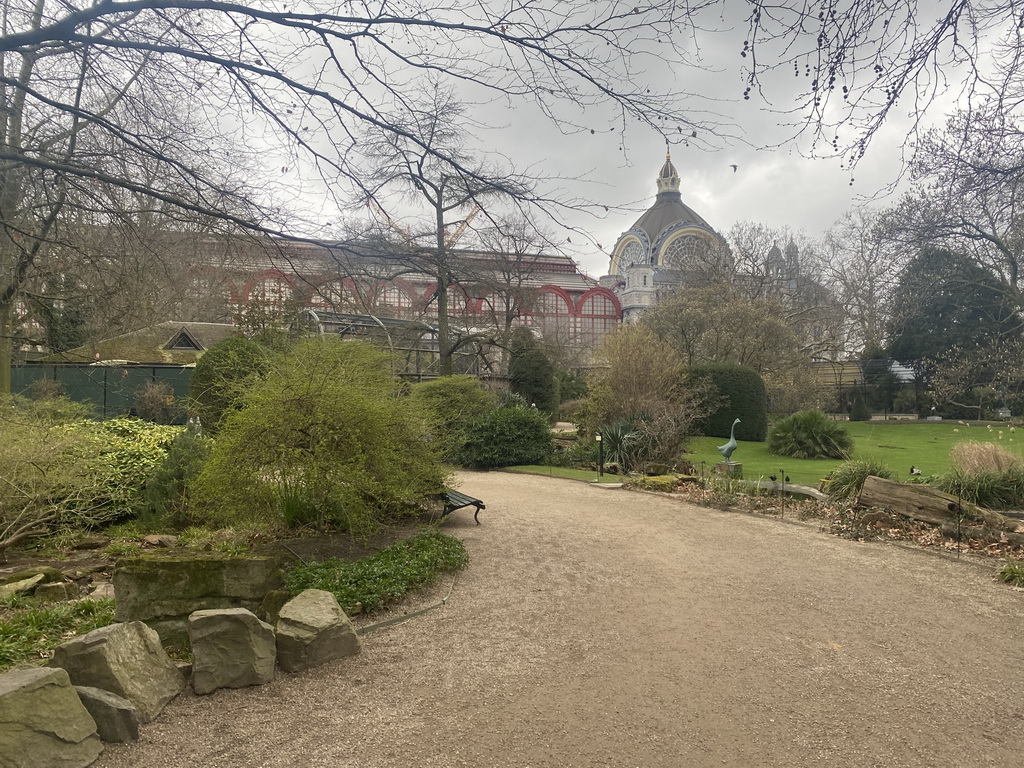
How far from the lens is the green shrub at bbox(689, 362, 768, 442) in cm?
1944

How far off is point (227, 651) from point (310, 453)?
105 inches

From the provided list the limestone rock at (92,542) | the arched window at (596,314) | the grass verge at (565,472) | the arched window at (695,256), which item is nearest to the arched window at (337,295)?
the limestone rock at (92,542)

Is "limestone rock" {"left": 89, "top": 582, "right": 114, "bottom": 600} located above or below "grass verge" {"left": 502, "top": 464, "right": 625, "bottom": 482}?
below

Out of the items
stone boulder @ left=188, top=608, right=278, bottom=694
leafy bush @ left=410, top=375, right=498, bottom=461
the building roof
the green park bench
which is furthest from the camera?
the building roof

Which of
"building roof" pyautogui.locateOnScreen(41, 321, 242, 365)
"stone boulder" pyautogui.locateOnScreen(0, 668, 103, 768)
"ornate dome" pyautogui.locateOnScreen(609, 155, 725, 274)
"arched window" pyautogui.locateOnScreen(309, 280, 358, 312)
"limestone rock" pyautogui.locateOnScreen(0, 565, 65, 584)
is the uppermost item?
"ornate dome" pyautogui.locateOnScreen(609, 155, 725, 274)

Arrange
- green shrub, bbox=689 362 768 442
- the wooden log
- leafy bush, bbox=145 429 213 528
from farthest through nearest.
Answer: green shrub, bbox=689 362 768 442 → leafy bush, bbox=145 429 213 528 → the wooden log

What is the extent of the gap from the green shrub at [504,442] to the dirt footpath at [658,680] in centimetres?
816

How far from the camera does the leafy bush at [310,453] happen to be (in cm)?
608

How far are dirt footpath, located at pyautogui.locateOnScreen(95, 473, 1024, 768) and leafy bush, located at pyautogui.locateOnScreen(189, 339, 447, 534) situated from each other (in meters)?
1.36

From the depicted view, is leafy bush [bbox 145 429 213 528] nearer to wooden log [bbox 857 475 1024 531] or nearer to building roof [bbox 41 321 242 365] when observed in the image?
wooden log [bbox 857 475 1024 531]

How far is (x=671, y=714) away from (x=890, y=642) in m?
2.10

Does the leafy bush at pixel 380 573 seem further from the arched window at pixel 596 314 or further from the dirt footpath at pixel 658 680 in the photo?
the arched window at pixel 596 314

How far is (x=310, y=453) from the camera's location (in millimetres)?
6207

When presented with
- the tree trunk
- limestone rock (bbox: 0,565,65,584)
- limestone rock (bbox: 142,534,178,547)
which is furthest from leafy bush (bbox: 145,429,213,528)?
the tree trunk
